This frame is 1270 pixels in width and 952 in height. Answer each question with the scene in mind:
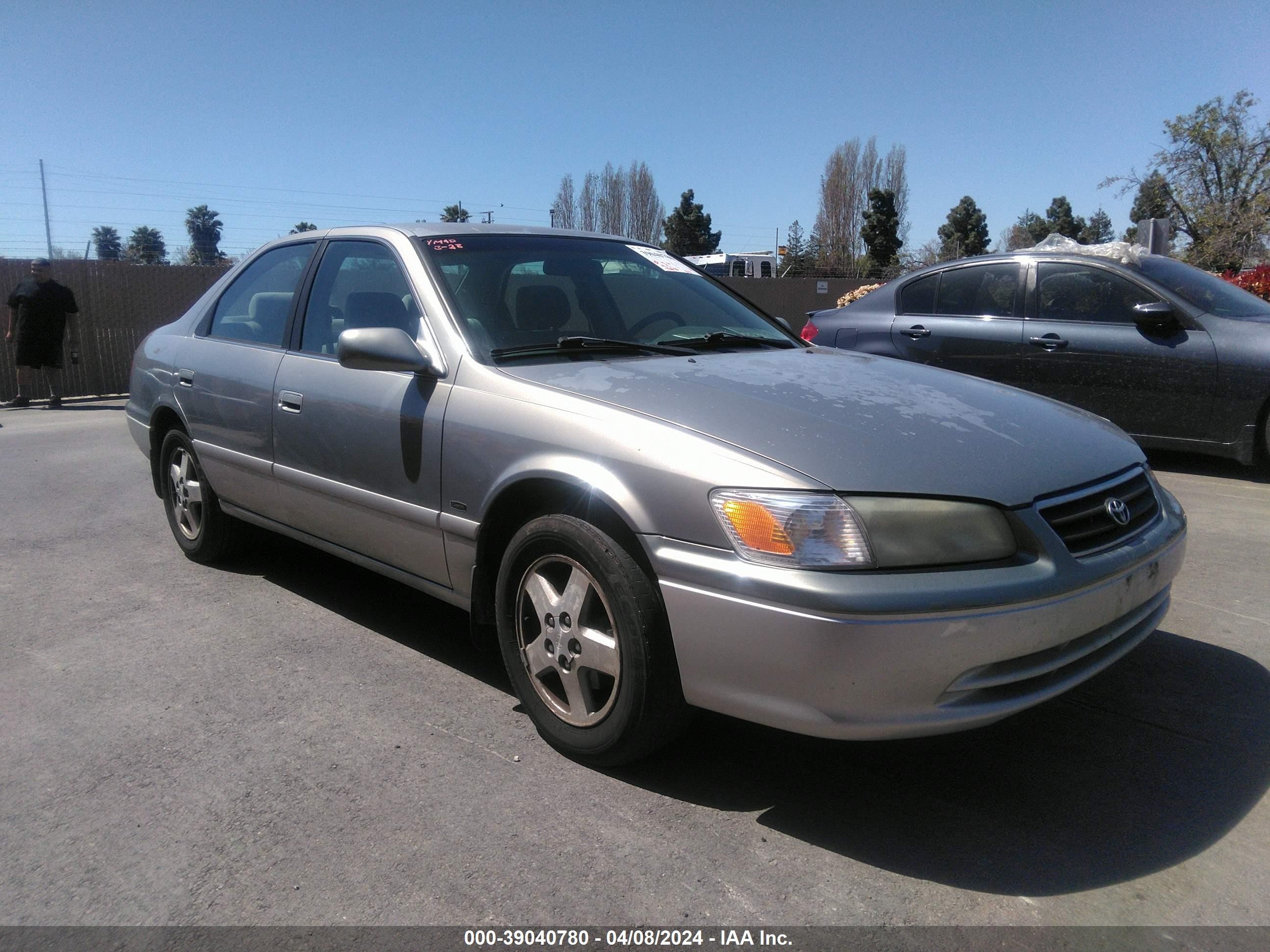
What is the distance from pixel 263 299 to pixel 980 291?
5075 millimetres

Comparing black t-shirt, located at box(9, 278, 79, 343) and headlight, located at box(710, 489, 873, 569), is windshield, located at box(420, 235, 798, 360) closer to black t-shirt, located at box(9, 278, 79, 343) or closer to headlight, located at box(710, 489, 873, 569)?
headlight, located at box(710, 489, 873, 569)

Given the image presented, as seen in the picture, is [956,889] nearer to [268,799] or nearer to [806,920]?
[806,920]

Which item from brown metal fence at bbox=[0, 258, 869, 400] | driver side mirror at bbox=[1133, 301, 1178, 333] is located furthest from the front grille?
brown metal fence at bbox=[0, 258, 869, 400]

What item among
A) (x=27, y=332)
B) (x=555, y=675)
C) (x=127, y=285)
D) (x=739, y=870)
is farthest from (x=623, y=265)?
(x=127, y=285)

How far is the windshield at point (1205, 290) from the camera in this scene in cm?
654

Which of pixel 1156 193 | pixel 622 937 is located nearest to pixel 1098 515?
pixel 622 937

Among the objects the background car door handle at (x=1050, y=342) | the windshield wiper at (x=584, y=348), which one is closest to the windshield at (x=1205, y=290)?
the background car door handle at (x=1050, y=342)

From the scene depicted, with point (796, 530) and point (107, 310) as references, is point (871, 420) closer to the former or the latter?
point (796, 530)

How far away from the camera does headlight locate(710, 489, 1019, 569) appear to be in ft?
7.63

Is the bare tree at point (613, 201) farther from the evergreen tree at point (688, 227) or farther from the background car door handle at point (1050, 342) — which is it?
the background car door handle at point (1050, 342)

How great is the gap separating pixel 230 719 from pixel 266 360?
5.36 feet

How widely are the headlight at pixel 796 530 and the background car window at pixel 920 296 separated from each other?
221 inches

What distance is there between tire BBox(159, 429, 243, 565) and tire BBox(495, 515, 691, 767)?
2373mm

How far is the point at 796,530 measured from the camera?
235 cm
